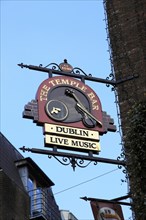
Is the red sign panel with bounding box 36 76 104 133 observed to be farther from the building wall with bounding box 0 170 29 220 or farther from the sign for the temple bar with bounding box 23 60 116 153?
the building wall with bounding box 0 170 29 220


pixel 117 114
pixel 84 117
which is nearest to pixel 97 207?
pixel 84 117

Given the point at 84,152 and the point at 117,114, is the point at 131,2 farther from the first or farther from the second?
the point at 84,152

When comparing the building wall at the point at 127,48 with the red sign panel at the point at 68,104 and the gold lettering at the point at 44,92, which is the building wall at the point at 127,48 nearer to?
Answer: the red sign panel at the point at 68,104

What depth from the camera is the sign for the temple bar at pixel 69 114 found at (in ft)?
63.5

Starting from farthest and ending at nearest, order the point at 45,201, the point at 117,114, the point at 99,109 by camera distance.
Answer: the point at 45,201 < the point at 117,114 < the point at 99,109

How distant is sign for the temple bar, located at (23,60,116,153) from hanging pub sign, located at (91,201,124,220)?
153cm

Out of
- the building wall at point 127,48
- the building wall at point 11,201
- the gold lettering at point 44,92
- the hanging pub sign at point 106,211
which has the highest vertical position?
the building wall at point 127,48

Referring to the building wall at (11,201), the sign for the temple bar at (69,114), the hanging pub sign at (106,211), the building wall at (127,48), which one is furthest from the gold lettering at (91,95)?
the building wall at (11,201)

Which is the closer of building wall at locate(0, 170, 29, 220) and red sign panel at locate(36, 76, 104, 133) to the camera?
red sign panel at locate(36, 76, 104, 133)

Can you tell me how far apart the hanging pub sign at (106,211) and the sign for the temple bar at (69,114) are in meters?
1.53

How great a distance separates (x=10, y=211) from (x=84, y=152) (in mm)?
6577

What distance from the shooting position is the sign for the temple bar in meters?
19.4

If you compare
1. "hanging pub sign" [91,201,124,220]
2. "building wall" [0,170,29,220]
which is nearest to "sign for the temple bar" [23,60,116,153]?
"hanging pub sign" [91,201,124,220]

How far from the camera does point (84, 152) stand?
1950 cm
